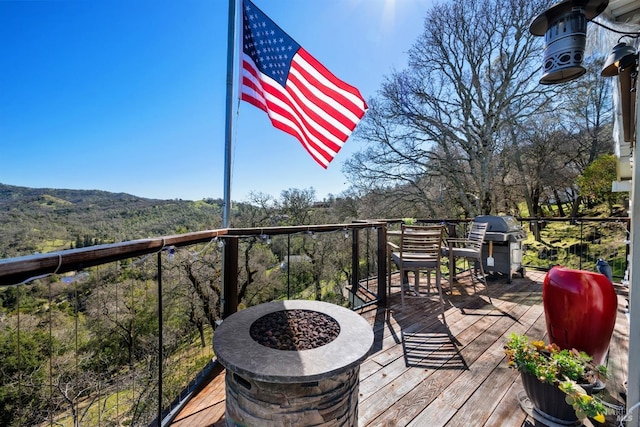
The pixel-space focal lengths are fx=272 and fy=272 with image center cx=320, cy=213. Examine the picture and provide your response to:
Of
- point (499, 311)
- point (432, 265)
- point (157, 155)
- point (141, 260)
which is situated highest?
point (157, 155)

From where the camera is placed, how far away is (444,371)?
2.19m

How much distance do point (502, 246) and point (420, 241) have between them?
7.39 feet

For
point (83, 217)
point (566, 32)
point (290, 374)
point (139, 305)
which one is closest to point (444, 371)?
point (290, 374)

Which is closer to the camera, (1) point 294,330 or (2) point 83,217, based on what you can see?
(1) point 294,330

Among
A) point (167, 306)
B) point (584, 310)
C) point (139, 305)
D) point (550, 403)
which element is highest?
point (584, 310)

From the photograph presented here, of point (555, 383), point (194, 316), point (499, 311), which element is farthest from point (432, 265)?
point (194, 316)

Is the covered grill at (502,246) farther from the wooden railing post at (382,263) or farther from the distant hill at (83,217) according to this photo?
the distant hill at (83,217)

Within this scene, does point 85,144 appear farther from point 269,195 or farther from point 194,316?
point 194,316

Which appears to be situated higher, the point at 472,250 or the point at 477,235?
the point at 477,235

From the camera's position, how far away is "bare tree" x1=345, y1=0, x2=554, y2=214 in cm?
918

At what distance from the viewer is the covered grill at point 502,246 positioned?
14.9 feet

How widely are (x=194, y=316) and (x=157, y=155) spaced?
14.8 m

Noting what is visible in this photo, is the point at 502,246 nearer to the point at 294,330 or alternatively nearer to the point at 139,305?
A: the point at 294,330

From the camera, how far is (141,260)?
1.41 metres
